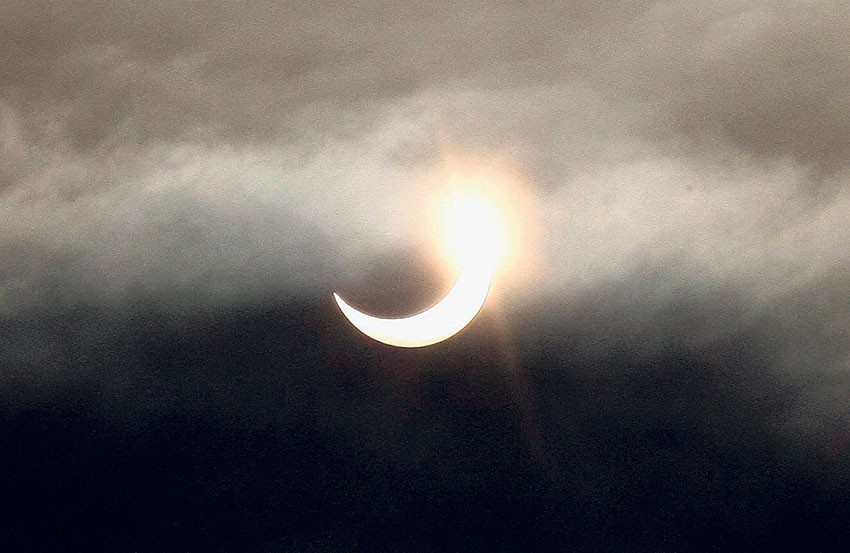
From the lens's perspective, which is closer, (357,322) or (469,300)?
(469,300)
